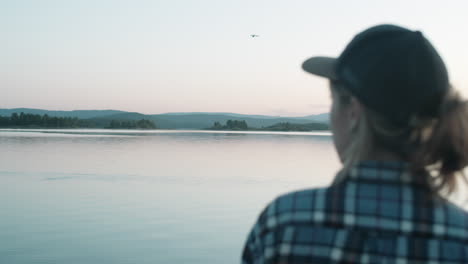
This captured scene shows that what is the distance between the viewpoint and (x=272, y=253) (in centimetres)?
125

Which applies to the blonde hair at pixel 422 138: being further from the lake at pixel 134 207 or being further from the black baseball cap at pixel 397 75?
the lake at pixel 134 207

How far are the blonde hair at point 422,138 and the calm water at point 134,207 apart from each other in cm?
562

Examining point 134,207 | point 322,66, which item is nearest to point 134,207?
point 134,207

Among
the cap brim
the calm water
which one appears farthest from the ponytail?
the calm water

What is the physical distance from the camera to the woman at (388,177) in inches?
47.1

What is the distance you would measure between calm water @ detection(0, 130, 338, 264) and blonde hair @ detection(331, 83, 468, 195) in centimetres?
562

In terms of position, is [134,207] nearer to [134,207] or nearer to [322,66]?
[134,207]

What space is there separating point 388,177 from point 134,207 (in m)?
9.04

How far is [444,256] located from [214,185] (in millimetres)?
11780

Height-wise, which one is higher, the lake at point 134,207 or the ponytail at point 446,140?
the ponytail at point 446,140

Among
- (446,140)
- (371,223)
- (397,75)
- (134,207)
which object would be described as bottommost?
(134,207)

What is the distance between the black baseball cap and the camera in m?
1.21

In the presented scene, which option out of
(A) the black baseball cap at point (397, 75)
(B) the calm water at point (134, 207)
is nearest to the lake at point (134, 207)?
(B) the calm water at point (134, 207)

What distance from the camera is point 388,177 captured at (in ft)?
4.03
